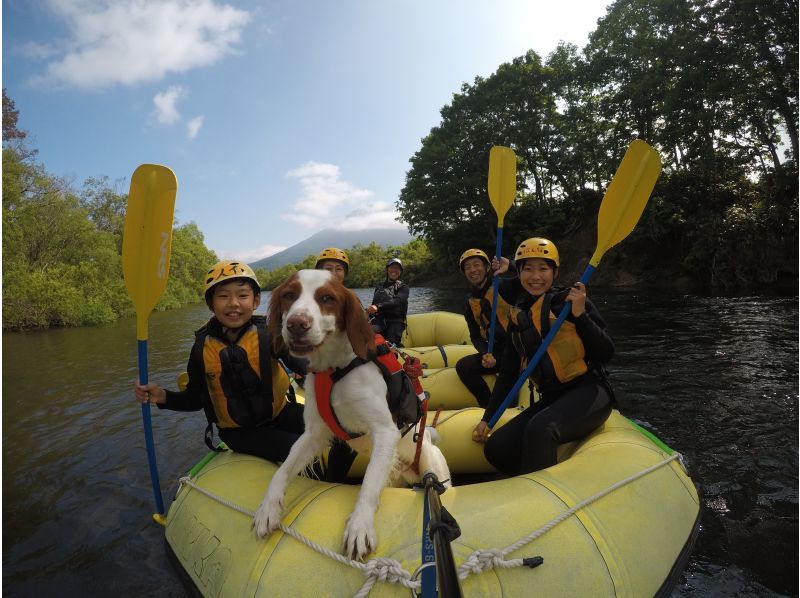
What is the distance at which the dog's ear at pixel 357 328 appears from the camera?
2.21 meters

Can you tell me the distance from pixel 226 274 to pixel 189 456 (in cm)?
318

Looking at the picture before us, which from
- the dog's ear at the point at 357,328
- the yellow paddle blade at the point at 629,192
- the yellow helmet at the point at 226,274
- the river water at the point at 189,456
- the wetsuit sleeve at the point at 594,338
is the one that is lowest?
the river water at the point at 189,456

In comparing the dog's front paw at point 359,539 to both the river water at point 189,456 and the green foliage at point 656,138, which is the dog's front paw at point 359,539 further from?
the green foliage at point 656,138

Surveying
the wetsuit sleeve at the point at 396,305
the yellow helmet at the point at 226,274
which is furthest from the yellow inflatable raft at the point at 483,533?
the wetsuit sleeve at the point at 396,305

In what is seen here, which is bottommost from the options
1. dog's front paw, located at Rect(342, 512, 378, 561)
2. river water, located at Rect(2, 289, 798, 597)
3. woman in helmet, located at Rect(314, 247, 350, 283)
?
river water, located at Rect(2, 289, 798, 597)

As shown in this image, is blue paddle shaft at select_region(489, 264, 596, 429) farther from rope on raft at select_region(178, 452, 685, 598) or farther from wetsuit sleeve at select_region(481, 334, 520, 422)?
rope on raft at select_region(178, 452, 685, 598)

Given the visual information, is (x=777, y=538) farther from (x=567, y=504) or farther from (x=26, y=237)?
(x=26, y=237)

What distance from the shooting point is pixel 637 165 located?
3666 mm

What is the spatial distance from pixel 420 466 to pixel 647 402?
15.8ft

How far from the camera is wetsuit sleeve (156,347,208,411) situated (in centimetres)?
317

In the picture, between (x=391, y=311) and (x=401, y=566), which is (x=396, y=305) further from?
(x=401, y=566)

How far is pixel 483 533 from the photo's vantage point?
2.06m

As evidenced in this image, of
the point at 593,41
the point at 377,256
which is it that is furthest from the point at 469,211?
the point at 377,256

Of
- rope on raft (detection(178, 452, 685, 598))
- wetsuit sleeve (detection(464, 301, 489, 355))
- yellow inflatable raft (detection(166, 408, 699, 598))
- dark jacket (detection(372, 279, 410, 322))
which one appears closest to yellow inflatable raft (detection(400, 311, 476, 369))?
dark jacket (detection(372, 279, 410, 322))
